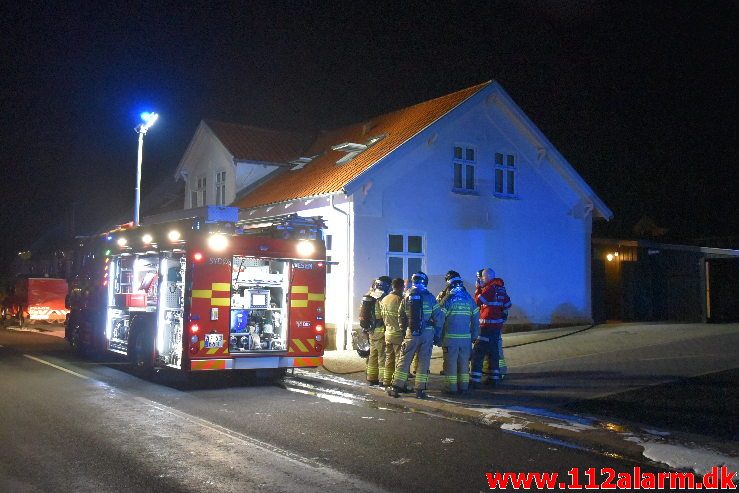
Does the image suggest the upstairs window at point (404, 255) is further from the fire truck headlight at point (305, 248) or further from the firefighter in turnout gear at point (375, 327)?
the firefighter in turnout gear at point (375, 327)

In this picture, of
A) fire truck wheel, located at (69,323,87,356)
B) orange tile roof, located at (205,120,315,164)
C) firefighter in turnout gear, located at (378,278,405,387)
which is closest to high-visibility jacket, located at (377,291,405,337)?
firefighter in turnout gear, located at (378,278,405,387)

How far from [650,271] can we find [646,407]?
13182 mm

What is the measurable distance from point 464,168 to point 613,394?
1061 centimetres

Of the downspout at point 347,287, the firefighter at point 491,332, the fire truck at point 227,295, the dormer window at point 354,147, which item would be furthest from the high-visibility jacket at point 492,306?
the dormer window at point 354,147

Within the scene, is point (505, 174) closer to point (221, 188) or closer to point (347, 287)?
point (347, 287)

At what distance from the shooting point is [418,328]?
417 inches

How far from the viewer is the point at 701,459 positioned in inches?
273

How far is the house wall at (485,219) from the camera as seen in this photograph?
18.0 meters

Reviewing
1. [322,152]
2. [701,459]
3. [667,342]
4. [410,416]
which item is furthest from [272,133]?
[701,459]

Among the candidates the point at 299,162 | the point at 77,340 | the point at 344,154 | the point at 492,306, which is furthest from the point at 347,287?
the point at 299,162

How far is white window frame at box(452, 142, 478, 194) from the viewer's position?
64.0 ft

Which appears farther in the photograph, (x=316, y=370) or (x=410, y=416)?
(x=316, y=370)

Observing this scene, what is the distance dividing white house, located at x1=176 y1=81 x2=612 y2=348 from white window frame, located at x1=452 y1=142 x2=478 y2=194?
33mm

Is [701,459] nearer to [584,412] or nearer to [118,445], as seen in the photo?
[584,412]
